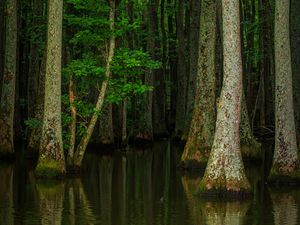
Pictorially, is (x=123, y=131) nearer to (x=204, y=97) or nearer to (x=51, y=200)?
(x=204, y=97)

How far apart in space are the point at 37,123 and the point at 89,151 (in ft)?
22.1

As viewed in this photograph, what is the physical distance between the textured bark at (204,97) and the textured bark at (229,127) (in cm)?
528

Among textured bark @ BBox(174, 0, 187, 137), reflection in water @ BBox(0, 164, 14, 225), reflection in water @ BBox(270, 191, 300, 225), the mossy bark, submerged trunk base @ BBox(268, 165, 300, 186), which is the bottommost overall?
reflection in water @ BBox(270, 191, 300, 225)

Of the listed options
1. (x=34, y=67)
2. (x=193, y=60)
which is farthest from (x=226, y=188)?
(x=34, y=67)

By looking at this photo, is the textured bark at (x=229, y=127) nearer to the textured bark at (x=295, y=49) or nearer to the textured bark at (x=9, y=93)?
the textured bark at (x=295, y=49)

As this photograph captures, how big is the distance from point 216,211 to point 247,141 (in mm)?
9546

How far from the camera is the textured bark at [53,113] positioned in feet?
59.7

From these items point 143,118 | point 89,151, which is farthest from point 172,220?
point 143,118

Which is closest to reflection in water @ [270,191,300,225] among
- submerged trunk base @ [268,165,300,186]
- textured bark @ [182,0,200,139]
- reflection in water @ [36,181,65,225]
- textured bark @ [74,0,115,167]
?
submerged trunk base @ [268,165,300,186]

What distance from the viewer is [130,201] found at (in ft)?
47.7

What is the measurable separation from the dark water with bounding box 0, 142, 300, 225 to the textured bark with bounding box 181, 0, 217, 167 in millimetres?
924

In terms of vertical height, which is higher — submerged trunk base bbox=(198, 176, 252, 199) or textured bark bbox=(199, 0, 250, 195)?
textured bark bbox=(199, 0, 250, 195)

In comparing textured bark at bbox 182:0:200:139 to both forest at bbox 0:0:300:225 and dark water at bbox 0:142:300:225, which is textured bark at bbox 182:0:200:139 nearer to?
forest at bbox 0:0:300:225

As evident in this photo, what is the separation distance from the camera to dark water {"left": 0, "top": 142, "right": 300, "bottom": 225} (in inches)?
479
